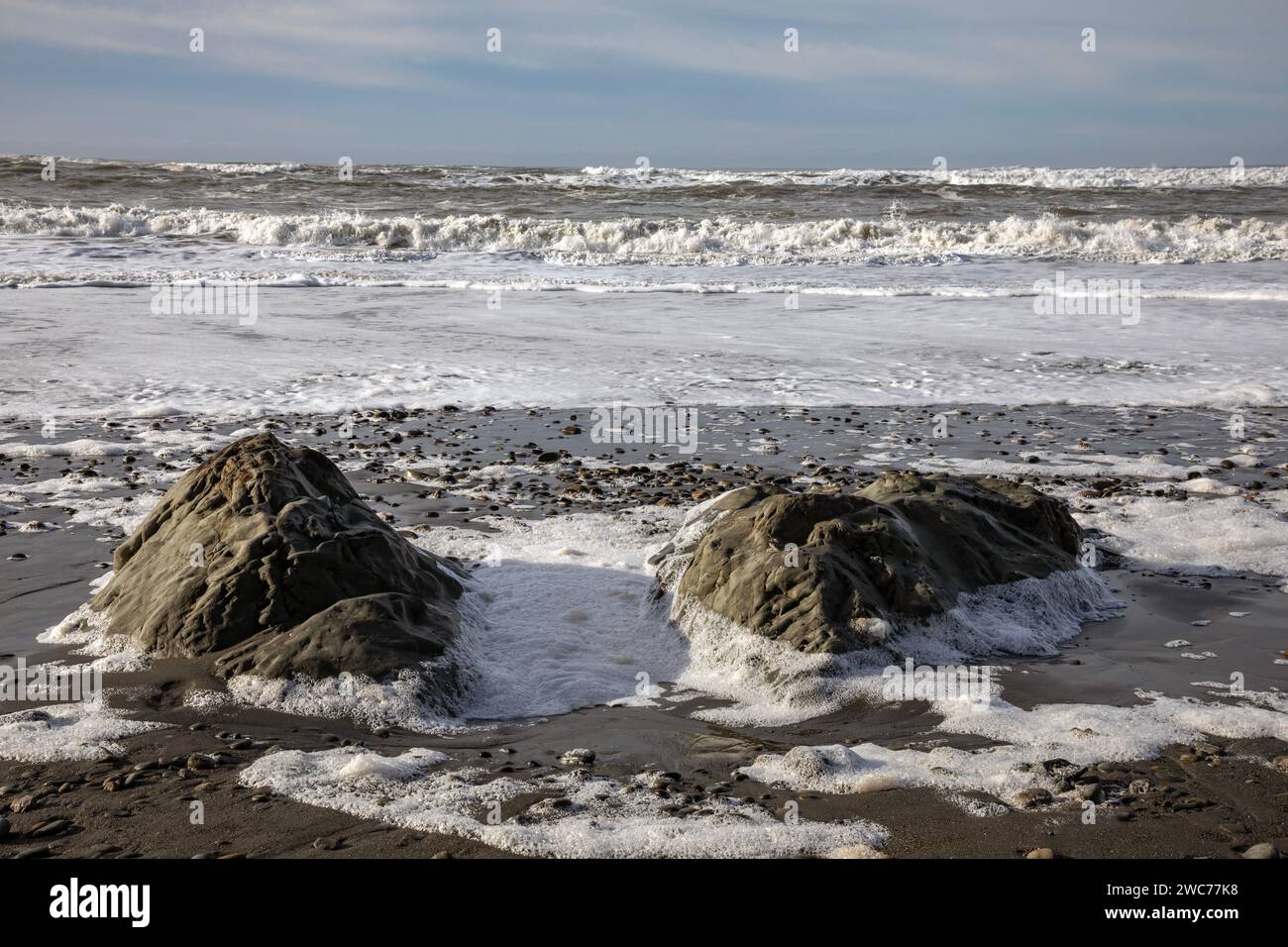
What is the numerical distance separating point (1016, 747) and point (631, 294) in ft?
48.9

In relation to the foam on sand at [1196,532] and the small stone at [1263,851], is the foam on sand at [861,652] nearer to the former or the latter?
the foam on sand at [1196,532]

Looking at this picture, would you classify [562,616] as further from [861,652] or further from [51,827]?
[51,827]

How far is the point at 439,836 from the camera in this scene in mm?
3348

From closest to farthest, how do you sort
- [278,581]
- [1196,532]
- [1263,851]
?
[1263,851] → [278,581] → [1196,532]

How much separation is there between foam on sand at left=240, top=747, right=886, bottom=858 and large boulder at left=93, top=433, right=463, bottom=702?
639mm

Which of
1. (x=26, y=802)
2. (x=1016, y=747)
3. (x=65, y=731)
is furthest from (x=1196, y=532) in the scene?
(x=26, y=802)

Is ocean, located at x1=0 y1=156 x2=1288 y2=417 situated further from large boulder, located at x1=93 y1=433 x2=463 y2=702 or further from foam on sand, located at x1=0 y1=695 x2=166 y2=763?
foam on sand, located at x1=0 y1=695 x2=166 y2=763

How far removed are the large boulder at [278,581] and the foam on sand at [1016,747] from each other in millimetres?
1508

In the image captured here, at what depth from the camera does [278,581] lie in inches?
188

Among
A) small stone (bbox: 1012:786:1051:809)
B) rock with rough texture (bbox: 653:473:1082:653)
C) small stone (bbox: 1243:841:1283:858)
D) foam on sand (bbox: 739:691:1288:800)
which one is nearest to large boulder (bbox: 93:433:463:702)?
rock with rough texture (bbox: 653:473:1082:653)

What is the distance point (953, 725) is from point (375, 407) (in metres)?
7.14
